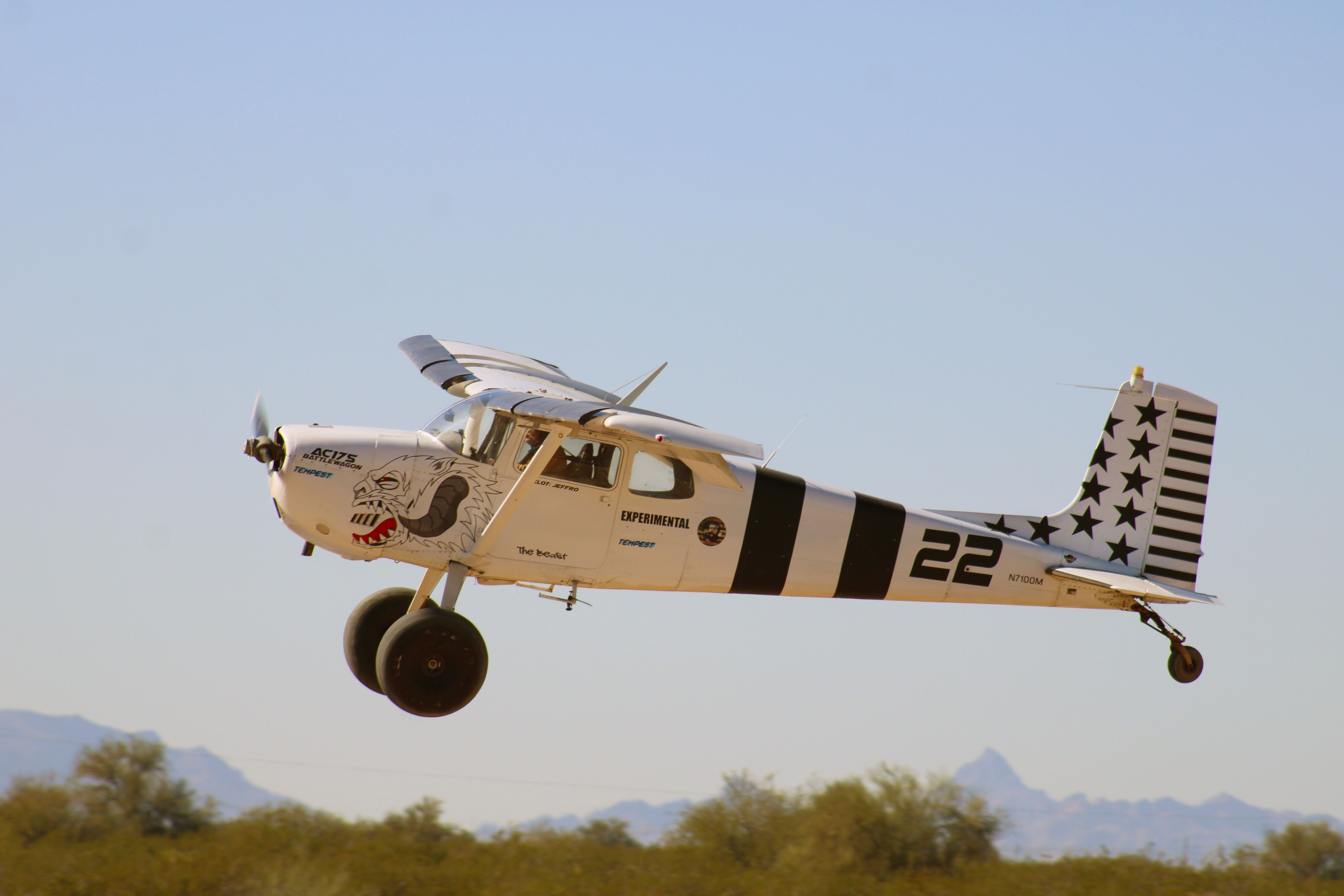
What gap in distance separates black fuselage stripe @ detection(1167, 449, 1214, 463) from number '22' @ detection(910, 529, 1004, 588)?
7.34 feet

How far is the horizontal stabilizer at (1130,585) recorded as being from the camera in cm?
1138

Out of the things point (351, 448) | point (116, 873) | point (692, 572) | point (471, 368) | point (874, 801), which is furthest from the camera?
point (874, 801)

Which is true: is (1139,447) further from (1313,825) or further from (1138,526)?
(1313,825)

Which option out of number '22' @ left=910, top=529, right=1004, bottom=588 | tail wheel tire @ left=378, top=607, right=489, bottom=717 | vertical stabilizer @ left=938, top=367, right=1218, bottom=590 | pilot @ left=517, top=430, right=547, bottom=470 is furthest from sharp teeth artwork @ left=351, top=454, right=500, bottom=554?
vertical stabilizer @ left=938, top=367, right=1218, bottom=590

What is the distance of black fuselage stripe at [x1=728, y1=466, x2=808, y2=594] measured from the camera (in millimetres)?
11125

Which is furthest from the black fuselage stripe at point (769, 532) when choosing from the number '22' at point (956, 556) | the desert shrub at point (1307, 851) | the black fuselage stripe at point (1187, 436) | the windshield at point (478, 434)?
the desert shrub at point (1307, 851)

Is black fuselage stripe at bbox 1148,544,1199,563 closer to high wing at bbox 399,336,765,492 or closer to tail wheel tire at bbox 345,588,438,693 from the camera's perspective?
high wing at bbox 399,336,765,492

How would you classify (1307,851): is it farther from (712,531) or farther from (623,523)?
(623,523)

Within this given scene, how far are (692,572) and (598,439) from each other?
58.0 inches

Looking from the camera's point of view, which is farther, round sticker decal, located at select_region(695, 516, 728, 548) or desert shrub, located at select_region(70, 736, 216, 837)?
desert shrub, located at select_region(70, 736, 216, 837)

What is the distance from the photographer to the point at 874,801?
1566 cm

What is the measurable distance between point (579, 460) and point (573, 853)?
607 centimetres

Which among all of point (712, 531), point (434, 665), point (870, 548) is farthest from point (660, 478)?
point (434, 665)

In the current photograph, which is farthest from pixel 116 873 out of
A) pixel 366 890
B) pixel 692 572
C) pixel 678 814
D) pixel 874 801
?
pixel 874 801
